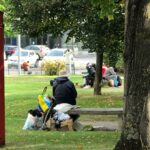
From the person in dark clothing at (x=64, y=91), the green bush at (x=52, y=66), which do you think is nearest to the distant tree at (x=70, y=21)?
the person in dark clothing at (x=64, y=91)

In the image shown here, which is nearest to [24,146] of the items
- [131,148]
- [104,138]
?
[104,138]

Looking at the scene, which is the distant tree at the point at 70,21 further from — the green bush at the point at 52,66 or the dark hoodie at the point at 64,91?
the green bush at the point at 52,66

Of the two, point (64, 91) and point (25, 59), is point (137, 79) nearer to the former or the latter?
point (64, 91)

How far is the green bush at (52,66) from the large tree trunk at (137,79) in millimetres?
28865

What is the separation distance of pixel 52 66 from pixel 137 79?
1187 inches

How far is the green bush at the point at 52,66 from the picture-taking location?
35.9m

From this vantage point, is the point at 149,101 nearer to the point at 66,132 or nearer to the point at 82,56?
the point at 66,132

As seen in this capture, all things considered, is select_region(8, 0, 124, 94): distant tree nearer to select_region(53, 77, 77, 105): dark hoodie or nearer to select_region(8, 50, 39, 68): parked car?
select_region(53, 77, 77, 105): dark hoodie

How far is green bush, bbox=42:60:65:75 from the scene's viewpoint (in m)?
35.9

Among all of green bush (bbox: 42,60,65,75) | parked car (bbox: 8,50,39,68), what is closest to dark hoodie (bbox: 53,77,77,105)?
green bush (bbox: 42,60,65,75)

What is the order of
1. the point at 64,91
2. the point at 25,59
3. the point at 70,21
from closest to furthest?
the point at 64,91, the point at 70,21, the point at 25,59

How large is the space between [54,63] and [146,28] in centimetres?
2963

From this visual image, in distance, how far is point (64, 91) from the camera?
12.0 m

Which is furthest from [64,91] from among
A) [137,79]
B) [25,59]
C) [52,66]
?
[25,59]
